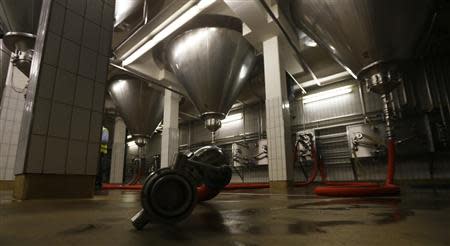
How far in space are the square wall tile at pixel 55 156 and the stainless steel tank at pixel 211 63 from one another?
318cm

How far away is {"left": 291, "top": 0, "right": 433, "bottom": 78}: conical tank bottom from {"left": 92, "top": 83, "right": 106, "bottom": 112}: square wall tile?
7.63 ft

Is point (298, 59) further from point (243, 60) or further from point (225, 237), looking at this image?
point (225, 237)

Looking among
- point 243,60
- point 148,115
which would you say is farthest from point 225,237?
point 148,115

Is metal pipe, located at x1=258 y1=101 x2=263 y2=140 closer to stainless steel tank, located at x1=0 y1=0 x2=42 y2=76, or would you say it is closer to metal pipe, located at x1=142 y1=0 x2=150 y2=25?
metal pipe, located at x1=142 y1=0 x2=150 y2=25

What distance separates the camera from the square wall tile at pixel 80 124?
1836 mm

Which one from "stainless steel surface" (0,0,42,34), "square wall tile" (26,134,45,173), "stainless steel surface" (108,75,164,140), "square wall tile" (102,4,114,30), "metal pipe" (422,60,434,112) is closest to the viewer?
"square wall tile" (26,134,45,173)

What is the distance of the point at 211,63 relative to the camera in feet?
15.0

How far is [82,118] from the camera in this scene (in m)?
1.90

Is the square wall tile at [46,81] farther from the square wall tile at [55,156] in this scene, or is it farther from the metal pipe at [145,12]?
the metal pipe at [145,12]

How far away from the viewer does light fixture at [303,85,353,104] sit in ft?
20.1

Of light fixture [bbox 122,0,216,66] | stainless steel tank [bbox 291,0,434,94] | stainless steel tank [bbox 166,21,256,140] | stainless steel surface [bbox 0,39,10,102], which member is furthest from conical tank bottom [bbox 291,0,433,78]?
stainless steel surface [bbox 0,39,10,102]

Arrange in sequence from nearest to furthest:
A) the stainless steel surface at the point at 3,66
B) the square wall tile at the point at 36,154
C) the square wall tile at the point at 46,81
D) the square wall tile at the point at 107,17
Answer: the square wall tile at the point at 36,154, the square wall tile at the point at 46,81, the square wall tile at the point at 107,17, the stainless steel surface at the point at 3,66

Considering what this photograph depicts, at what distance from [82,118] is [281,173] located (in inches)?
114

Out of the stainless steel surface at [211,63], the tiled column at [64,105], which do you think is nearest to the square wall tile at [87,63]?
the tiled column at [64,105]
